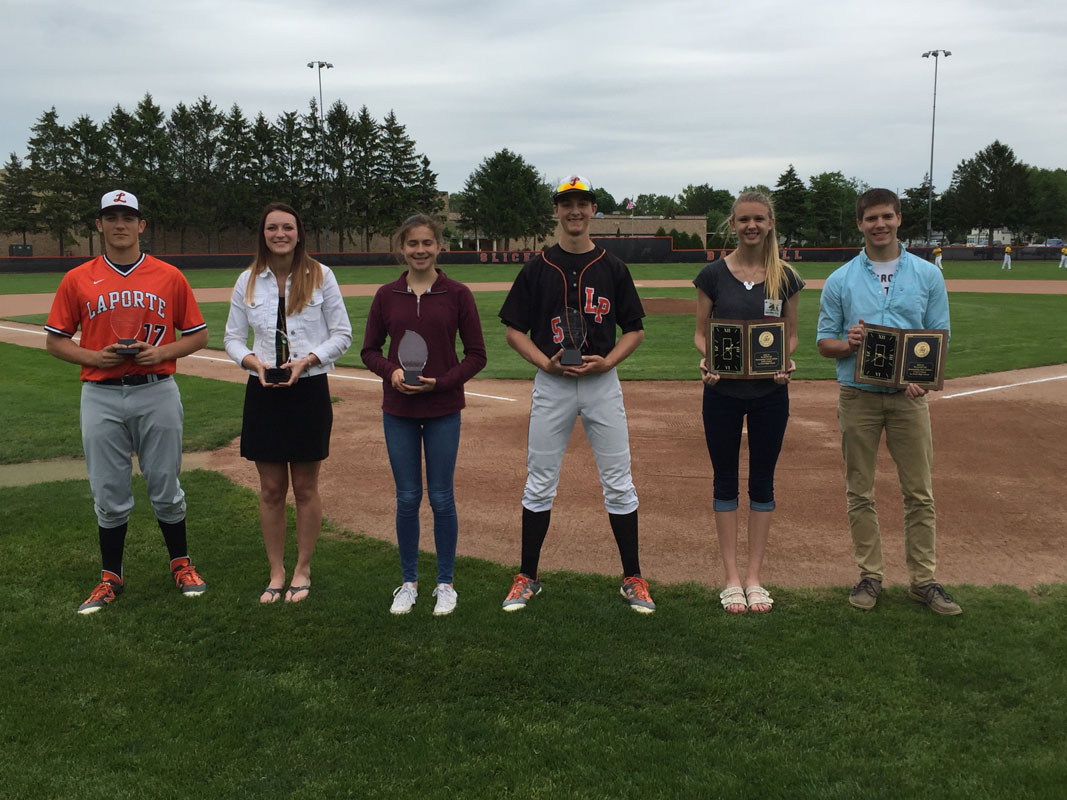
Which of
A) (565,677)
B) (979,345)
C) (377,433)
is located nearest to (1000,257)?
(979,345)

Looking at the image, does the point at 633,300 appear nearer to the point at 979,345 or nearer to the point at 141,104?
the point at 979,345

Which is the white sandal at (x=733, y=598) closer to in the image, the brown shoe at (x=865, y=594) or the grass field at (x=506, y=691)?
the grass field at (x=506, y=691)

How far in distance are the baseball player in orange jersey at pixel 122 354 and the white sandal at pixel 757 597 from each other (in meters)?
2.93

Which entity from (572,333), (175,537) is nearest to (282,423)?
(175,537)

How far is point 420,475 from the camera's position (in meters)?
4.21

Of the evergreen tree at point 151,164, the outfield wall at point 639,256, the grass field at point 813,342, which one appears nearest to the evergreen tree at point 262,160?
the evergreen tree at point 151,164

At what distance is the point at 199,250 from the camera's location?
63344mm

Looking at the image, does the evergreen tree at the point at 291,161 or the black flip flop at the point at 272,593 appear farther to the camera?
the evergreen tree at the point at 291,161

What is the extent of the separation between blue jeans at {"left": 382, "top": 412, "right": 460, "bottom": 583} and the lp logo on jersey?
0.84 m

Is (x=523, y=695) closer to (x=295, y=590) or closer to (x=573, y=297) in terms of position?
(x=295, y=590)

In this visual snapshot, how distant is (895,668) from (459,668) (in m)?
1.88

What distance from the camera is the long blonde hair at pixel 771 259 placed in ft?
13.4

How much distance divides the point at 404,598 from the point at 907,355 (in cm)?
277

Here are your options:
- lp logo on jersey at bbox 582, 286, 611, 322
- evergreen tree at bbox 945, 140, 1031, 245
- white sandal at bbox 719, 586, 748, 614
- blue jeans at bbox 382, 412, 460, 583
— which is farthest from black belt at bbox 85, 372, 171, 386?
evergreen tree at bbox 945, 140, 1031, 245
